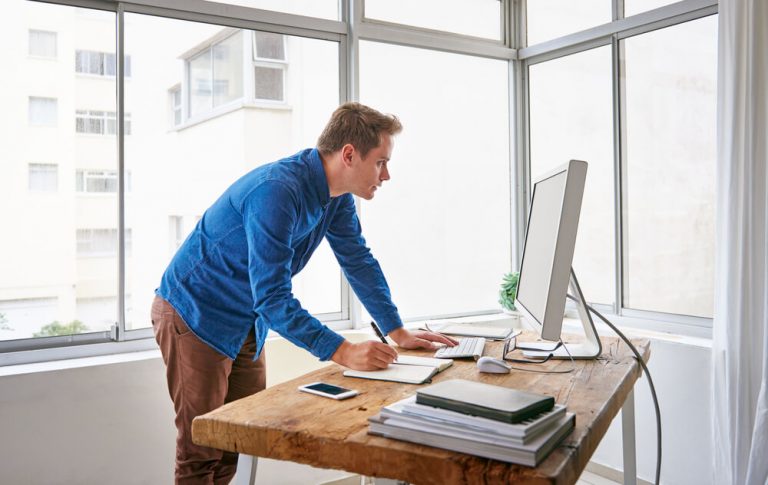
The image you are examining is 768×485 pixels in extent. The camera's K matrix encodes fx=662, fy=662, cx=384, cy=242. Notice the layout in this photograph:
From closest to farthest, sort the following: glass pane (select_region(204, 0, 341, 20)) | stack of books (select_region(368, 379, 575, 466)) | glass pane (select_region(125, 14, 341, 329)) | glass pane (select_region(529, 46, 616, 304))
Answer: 1. stack of books (select_region(368, 379, 575, 466))
2. glass pane (select_region(125, 14, 341, 329))
3. glass pane (select_region(204, 0, 341, 20))
4. glass pane (select_region(529, 46, 616, 304))

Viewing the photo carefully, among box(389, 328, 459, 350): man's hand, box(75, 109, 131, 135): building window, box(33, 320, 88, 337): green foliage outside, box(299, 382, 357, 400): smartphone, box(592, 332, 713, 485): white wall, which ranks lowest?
box(592, 332, 713, 485): white wall

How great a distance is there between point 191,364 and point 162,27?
5.13 feet

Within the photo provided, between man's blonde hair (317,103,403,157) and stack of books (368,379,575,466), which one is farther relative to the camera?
man's blonde hair (317,103,403,157)

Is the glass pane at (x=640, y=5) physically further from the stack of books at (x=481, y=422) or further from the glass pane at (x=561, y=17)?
the stack of books at (x=481, y=422)

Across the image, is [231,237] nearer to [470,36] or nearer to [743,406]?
[743,406]

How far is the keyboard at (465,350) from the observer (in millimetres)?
1862

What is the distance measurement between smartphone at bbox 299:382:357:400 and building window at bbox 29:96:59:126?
1.66m

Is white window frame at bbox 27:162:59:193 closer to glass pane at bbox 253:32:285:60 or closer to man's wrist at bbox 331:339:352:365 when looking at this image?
glass pane at bbox 253:32:285:60

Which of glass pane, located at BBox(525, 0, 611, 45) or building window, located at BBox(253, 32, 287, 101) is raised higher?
glass pane, located at BBox(525, 0, 611, 45)

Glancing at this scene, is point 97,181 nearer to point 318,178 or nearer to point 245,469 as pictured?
point 318,178

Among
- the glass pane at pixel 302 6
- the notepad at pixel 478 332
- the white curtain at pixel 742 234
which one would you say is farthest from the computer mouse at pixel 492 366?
the glass pane at pixel 302 6

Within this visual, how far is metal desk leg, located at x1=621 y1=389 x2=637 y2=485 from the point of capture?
203cm

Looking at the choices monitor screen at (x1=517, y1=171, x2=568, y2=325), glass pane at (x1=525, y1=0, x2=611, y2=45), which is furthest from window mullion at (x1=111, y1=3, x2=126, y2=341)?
glass pane at (x1=525, y1=0, x2=611, y2=45)

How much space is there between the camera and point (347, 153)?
1.85 m
